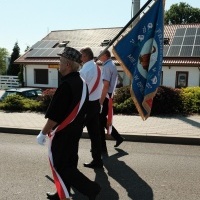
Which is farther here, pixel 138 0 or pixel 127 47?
pixel 138 0

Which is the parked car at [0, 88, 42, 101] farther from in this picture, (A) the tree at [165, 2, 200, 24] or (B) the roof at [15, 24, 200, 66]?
(A) the tree at [165, 2, 200, 24]

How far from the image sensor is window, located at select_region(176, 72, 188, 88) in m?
24.4

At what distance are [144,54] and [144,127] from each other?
8.59 ft

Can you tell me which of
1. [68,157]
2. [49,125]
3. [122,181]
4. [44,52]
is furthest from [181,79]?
[49,125]

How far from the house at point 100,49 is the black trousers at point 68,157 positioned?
19.8 metres

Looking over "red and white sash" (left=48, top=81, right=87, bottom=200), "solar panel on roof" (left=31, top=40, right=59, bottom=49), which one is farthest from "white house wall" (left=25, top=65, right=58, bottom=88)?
"red and white sash" (left=48, top=81, right=87, bottom=200)

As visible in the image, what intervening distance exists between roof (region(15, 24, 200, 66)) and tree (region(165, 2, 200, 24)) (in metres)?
33.2

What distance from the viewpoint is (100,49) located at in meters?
27.6

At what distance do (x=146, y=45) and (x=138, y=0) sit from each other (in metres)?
4.11

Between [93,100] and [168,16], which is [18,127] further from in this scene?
[168,16]

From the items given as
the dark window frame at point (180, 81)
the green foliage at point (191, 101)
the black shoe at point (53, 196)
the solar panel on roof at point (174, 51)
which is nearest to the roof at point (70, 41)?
the solar panel on roof at point (174, 51)

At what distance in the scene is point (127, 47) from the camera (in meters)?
6.26

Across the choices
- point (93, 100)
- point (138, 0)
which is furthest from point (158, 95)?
point (93, 100)

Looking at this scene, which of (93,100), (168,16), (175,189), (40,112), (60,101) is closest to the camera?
(60,101)
